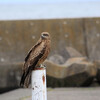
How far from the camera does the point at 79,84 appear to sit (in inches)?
340

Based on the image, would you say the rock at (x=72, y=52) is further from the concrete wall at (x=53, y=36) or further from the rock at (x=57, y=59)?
the concrete wall at (x=53, y=36)

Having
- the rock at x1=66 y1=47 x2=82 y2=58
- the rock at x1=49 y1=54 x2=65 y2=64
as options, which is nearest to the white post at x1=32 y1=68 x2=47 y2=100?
the rock at x1=49 y1=54 x2=65 y2=64

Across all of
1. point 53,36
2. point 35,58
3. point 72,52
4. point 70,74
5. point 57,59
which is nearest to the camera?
point 35,58

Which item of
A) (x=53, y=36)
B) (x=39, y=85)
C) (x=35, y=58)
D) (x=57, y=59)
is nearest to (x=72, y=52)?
(x=57, y=59)

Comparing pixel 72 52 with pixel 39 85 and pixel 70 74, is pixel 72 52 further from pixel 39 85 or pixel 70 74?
pixel 39 85

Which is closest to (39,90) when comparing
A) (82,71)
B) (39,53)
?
(39,53)

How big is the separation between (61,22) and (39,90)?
7.68m

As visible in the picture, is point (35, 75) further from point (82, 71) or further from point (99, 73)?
point (99, 73)

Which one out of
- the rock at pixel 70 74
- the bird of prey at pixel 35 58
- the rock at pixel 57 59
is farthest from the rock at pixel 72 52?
the bird of prey at pixel 35 58

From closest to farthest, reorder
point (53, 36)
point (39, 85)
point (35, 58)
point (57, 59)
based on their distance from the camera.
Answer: point (39, 85) < point (35, 58) < point (57, 59) < point (53, 36)

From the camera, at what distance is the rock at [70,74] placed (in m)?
8.39

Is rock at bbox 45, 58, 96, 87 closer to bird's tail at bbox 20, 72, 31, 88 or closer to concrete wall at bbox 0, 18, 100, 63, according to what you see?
concrete wall at bbox 0, 18, 100, 63

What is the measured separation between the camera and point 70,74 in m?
8.42

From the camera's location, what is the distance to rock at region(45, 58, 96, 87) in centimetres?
839
